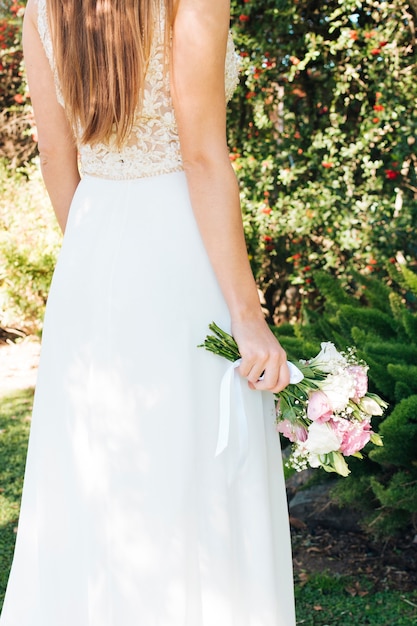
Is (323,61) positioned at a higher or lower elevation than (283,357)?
higher

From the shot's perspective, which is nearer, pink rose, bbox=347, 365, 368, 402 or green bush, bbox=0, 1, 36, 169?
pink rose, bbox=347, 365, 368, 402

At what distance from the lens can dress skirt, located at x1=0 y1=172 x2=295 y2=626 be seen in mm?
1806

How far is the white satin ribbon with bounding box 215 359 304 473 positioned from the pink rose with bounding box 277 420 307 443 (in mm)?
103

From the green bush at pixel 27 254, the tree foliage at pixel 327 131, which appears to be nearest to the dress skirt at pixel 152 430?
the tree foliage at pixel 327 131

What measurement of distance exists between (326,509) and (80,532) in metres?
2.02

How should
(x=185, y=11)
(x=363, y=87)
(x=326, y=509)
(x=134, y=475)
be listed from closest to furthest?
(x=185, y=11)
(x=134, y=475)
(x=326, y=509)
(x=363, y=87)

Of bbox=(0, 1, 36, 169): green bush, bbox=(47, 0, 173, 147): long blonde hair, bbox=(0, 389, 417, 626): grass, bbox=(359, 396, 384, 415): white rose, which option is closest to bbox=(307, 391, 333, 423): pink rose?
bbox=(359, 396, 384, 415): white rose

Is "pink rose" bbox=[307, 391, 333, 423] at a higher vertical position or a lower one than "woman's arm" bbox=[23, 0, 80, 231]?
lower

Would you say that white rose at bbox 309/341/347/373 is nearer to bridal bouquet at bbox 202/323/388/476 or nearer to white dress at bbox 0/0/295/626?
bridal bouquet at bbox 202/323/388/476

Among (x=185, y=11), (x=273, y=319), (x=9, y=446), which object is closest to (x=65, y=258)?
(x=185, y=11)

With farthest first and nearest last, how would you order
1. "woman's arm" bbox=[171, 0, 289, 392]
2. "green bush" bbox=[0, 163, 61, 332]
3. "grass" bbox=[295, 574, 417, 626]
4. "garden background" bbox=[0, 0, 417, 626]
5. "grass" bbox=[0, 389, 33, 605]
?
"green bush" bbox=[0, 163, 61, 332] → "garden background" bbox=[0, 0, 417, 626] → "grass" bbox=[0, 389, 33, 605] → "grass" bbox=[295, 574, 417, 626] → "woman's arm" bbox=[171, 0, 289, 392]

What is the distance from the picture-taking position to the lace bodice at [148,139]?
5.69 feet

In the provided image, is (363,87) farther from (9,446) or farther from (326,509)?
(9,446)

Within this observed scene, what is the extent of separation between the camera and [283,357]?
172cm
